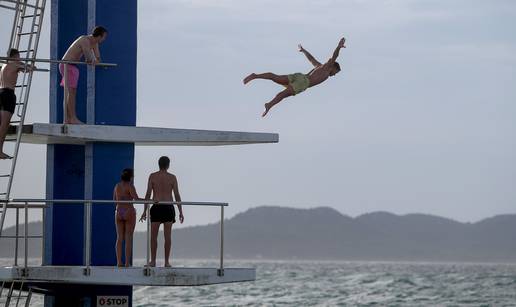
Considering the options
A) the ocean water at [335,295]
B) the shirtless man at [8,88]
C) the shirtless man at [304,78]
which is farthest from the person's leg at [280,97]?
the ocean water at [335,295]

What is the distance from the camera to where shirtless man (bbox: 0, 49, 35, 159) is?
75.0 feet

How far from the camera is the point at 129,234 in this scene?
77.6 ft

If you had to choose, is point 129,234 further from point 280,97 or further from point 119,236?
point 280,97

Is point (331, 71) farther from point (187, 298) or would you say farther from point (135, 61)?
point (187, 298)

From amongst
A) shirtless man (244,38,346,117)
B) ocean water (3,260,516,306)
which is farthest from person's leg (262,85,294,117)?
ocean water (3,260,516,306)

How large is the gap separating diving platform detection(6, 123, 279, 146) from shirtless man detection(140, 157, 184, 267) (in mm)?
543

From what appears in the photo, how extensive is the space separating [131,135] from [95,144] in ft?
2.68

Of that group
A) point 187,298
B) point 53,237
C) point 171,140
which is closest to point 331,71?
point 171,140

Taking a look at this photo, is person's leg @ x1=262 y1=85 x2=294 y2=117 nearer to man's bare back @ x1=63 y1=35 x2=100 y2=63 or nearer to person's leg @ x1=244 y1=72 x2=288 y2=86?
person's leg @ x1=244 y1=72 x2=288 y2=86

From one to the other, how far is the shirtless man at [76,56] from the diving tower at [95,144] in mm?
376

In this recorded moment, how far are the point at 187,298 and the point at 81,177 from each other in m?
74.5

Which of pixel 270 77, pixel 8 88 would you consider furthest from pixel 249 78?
pixel 8 88

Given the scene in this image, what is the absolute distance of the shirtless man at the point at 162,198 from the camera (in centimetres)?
2359

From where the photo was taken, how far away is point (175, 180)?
2377 centimetres
